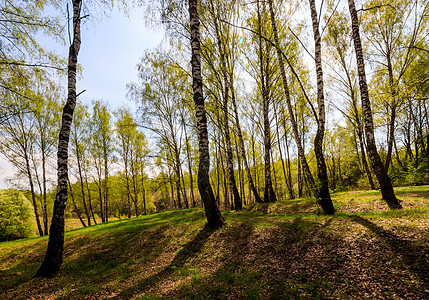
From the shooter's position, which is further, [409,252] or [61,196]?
[61,196]

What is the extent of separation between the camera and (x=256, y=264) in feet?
16.2

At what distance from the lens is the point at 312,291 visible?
11.7 ft

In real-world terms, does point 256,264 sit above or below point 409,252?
below

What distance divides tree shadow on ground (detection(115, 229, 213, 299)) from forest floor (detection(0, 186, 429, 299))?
0.03 metres

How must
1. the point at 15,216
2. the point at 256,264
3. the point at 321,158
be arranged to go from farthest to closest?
the point at 15,216 < the point at 321,158 < the point at 256,264

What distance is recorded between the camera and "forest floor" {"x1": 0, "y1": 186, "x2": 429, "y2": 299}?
3.53m

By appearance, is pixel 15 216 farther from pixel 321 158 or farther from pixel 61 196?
pixel 321 158

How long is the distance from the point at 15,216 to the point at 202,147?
2351 cm

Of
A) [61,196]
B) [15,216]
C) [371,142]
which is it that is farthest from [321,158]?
[15,216]

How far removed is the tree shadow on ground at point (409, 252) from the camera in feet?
10.6

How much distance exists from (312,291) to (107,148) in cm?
2499

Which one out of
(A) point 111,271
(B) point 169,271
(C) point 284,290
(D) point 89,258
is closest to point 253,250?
(C) point 284,290

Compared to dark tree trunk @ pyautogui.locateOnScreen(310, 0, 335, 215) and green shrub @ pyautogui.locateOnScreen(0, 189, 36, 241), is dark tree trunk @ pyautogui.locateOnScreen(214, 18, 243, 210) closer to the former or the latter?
dark tree trunk @ pyautogui.locateOnScreen(310, 0, 335, 215)

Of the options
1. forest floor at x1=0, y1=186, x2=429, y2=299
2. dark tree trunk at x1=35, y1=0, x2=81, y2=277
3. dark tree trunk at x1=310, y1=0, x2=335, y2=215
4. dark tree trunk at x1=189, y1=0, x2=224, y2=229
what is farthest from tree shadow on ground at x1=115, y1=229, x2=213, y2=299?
dark tree trunk at x1=310, y1=0, x2=335, y2=215
